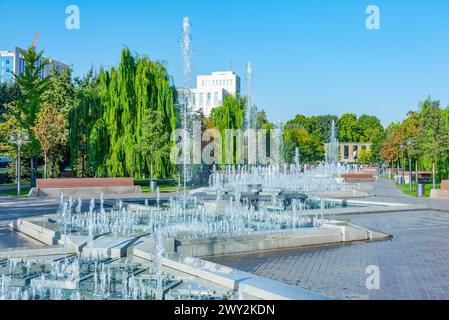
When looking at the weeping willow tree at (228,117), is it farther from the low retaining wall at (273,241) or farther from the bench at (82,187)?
the low retaining wall at (273,241)

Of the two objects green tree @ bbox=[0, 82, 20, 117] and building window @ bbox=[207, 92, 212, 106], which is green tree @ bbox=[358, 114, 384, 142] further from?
green tree @ bbox=[0, 82, 20, 117]

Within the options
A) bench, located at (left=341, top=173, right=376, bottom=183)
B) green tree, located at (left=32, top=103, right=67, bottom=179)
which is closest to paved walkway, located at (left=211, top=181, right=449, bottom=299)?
green tree, located at (left=32, top=103, right=67, bottom=179)

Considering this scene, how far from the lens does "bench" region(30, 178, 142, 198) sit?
2323cm

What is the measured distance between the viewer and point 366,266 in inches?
323

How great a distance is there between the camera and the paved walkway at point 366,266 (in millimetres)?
6609

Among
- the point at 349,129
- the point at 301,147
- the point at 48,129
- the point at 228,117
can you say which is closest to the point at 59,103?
the point at 48,129

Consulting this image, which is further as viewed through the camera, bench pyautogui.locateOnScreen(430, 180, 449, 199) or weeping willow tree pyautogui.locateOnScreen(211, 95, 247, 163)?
weeping willow tree pyautogui.locateOnScreen(211, 95, 247, 163)

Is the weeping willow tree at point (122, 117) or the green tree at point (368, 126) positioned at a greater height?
the green tree at point (368, 126)

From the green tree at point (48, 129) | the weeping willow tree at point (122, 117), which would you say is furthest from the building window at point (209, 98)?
the weeping willow tree at point (122, 117)

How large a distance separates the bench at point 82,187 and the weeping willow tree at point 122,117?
8.58ft

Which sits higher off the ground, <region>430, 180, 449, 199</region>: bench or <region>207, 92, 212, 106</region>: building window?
<region>207, 92, 212, 106</region>: building window

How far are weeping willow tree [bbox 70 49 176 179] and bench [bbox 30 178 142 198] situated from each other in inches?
103
